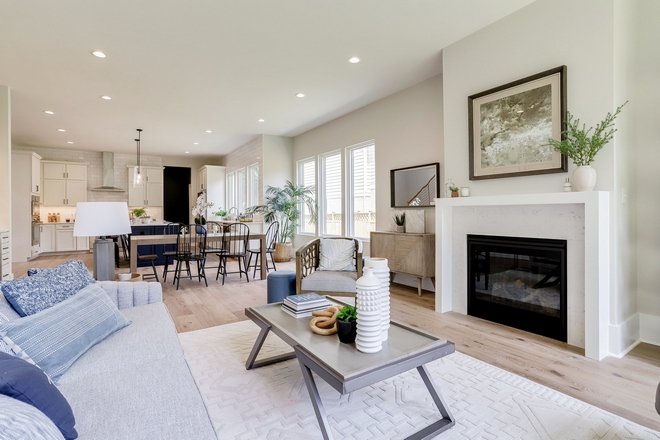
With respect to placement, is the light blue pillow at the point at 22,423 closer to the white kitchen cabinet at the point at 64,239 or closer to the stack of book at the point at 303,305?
the stack of book at the point at 303,305

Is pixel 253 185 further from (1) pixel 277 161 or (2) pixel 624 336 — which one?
(2) pixel 624 336

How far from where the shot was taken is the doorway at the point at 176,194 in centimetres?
1125

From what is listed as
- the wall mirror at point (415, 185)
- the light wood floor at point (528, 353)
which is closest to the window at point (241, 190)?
the light wood floor at point (528, 353)

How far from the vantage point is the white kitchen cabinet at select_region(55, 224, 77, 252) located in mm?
8891

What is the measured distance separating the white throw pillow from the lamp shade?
191 centimetres

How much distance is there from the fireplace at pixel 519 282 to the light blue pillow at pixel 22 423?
10.8 ft

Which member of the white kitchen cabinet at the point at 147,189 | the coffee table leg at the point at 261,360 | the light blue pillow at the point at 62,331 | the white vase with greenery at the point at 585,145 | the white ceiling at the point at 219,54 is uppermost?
the white ceiling at the point at 219,54

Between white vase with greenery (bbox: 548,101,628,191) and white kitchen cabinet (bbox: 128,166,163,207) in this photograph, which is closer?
white vase with greenery (bbox: 548,101,628,191)

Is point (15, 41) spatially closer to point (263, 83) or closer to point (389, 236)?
point (263, 83)

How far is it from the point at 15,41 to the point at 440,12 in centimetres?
416

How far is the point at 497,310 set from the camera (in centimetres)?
334

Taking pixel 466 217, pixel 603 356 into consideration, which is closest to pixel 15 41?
pixel 466 217

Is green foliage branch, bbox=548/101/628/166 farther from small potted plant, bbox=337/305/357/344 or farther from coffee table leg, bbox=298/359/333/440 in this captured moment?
coffee table leg, bbox=298/359/333/440

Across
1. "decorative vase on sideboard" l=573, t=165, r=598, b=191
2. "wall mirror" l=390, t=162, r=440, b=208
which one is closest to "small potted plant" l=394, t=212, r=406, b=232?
"wall mirror" l=390, t=162, r=440, b=208
